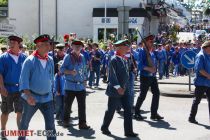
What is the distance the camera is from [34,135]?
9.35 m

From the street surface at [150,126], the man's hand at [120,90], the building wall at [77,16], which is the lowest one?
the street surface at [150,126]

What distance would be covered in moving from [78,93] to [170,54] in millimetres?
17013

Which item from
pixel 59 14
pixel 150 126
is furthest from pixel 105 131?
pixel 59 14

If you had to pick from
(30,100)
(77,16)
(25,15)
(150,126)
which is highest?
(25,15)

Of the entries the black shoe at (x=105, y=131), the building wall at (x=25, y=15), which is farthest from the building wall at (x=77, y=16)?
the black shoe at (x=105, y=131)

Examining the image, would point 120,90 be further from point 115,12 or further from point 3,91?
point 115,12

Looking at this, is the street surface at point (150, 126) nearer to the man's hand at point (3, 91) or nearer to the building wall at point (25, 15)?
the man's hand at point (3, 91)

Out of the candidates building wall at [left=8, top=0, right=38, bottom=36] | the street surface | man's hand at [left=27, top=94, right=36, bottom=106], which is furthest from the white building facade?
man's hand at [left=27, top=94, right=36, bottom=106]

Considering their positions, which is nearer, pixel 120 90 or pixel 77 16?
pixel 120 90

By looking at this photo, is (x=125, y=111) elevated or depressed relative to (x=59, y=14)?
depressed

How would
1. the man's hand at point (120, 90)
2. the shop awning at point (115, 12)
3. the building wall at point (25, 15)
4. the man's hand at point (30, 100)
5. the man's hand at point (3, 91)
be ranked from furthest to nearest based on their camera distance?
the building wall at point (25, 15)
the shop awning at point (115, 12)
the man's hand at point (120, 90)
the man's hand at point (3, 91)
the man's hand at point (30, 100)

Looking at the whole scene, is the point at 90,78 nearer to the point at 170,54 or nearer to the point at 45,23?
the point at 170,54

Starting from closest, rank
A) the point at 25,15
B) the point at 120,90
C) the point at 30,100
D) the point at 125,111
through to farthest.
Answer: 1. the point at 30,100
2. the point at 120,90
3. the point at 125,111
4. the point at 25,15

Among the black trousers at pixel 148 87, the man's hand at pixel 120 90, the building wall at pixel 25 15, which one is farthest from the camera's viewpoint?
the building wall at pixel 25 15
